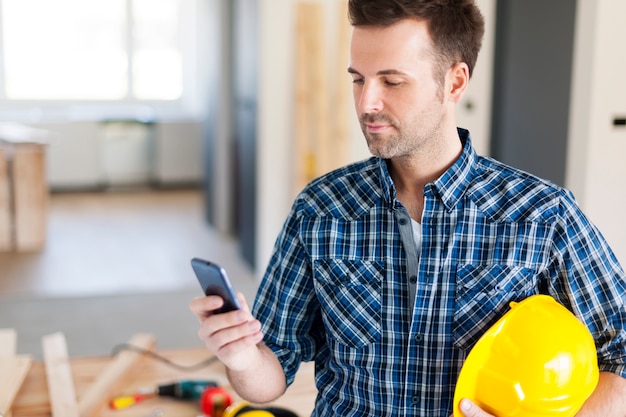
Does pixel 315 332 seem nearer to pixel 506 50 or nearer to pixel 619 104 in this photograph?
pixel 619 104

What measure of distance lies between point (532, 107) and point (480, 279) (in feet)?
11.5

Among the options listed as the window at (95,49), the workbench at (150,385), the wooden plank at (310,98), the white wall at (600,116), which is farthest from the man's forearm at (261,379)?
the window at (95,49)

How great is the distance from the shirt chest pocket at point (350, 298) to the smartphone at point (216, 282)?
24cm

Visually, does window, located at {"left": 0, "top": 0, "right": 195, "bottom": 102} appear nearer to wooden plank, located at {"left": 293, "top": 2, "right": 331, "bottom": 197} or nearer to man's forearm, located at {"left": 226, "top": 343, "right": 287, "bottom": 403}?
wooden plank, located at {"left": 293, "top": 2, "right": 331, "bottom": 197}

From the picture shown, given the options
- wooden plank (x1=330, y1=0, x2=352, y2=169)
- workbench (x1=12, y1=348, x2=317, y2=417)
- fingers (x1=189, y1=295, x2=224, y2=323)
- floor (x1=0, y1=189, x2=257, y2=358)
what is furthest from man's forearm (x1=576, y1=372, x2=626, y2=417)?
wooden plank (x1=330, y1=0, x2=352, y2=169)

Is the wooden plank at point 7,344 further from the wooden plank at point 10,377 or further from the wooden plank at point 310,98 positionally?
the wooden plank at point 310,98

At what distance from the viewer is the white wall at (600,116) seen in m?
3.81

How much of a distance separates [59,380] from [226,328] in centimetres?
93

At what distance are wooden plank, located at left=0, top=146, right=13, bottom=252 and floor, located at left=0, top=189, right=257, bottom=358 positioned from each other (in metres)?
0.11

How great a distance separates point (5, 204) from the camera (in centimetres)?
558

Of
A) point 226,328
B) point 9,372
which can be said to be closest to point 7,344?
point 9,372

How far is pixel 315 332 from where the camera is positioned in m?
1.48

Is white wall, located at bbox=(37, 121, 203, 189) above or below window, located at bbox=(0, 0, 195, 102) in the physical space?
below

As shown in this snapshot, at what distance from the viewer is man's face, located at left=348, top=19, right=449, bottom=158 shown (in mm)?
1254
